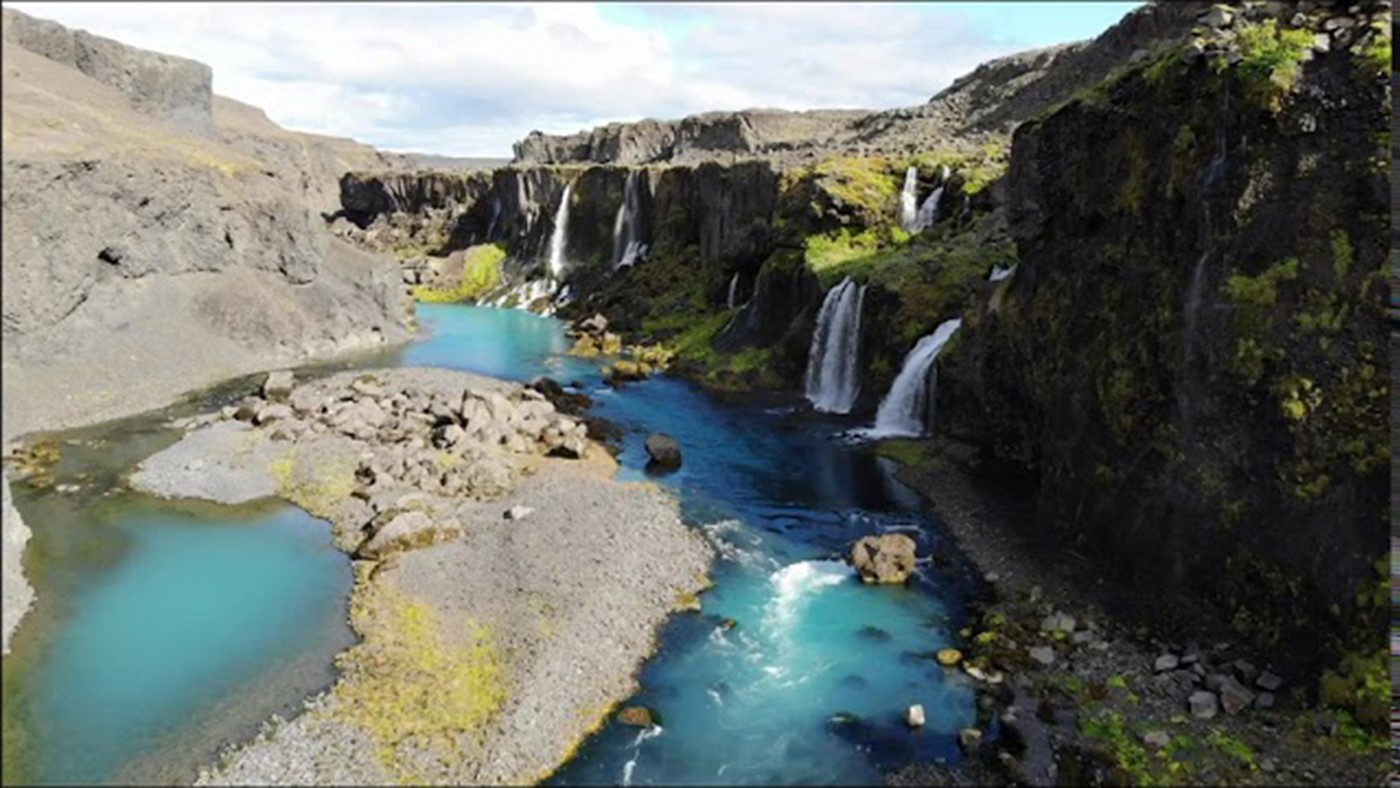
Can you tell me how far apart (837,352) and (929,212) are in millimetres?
14784

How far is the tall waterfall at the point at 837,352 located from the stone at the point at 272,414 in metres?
29.0

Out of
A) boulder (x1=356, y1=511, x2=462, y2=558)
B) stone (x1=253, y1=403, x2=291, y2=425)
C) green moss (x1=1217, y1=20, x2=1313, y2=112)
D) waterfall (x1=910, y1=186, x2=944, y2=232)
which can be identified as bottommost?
boulder (x1=356, y1=511, x2=462, y2=558)

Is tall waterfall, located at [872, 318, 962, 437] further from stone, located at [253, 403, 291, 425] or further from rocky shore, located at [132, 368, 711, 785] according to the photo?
stone, located at [253, 403, 291, 425]

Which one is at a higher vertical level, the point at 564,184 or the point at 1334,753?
the point at 564,184

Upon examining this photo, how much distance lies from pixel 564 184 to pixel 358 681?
9435 centimetres

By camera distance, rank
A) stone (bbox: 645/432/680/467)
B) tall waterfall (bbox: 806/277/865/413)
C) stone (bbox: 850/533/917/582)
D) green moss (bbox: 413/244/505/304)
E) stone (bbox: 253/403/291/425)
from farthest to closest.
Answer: green moss (bbox: 413/244/505/304) < tall waterfall (bbox: 806/277/865/413) < stone (bbox: 253/403/291/425) < stone (bbox: 645/432/680/467) < stone (bbox: 850/533/917/582)

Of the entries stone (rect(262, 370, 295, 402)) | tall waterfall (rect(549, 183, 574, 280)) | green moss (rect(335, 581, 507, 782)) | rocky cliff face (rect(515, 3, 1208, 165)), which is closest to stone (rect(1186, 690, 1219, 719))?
green moss (rect(335, 581, 507, 782))

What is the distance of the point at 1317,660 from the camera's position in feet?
72.9

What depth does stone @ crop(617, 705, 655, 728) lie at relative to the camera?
74.2ft

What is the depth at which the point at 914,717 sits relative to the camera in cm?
2262

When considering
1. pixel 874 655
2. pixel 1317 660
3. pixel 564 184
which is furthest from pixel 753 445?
pixel 564 184

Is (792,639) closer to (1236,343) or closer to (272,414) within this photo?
(1236,343)

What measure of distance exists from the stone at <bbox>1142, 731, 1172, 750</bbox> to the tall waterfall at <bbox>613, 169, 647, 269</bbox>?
8155 centimetres

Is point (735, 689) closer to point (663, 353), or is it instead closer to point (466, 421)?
point (466, 421)
